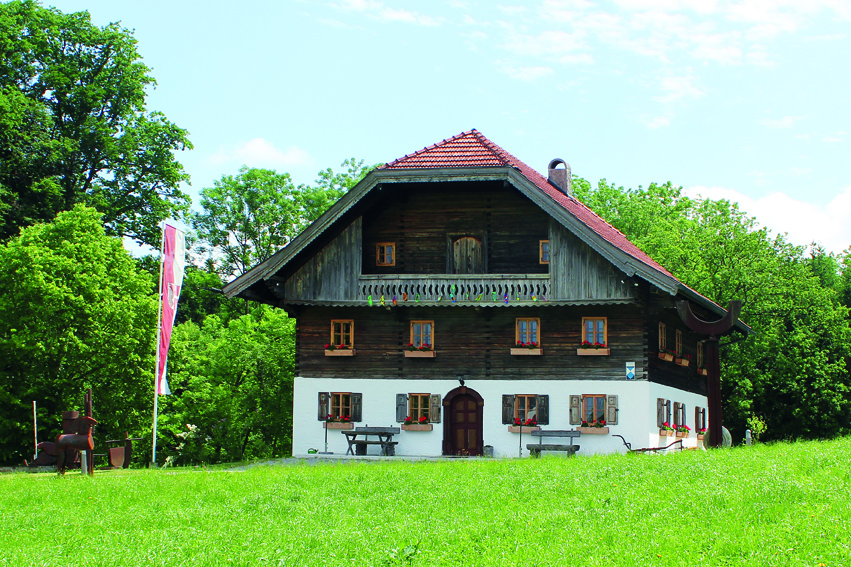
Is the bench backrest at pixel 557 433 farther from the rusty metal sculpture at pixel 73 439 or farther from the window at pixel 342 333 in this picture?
the rusty metal sculpture at pixel 73 439

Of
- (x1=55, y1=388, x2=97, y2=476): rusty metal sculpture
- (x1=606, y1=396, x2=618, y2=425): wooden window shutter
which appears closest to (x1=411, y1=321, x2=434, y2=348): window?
(x1=606, y1=396, x2=618, y2=425): wooden window shutter

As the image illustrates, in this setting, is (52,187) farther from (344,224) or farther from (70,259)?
(344,224)

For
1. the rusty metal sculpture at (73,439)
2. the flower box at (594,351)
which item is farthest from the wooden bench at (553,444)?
the rusty metal sculpture at (73,439)

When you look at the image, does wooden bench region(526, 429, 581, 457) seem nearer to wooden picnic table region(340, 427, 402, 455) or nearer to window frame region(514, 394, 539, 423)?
window frame region(514, 394, 539, 423)

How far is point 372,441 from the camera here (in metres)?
27.8

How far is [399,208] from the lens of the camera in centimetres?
2952

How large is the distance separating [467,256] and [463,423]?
4.84m

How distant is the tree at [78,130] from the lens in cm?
3794

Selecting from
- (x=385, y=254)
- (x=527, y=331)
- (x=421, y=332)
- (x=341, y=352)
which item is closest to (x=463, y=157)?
(x=385, y=254)

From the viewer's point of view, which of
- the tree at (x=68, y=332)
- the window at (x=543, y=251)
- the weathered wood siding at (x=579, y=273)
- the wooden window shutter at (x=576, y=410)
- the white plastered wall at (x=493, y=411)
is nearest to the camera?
the weathered wood siding at (x=579, y=273)

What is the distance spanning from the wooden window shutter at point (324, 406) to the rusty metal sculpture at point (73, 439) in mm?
8897

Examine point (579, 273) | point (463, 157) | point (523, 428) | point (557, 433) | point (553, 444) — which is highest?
point (463, 157)

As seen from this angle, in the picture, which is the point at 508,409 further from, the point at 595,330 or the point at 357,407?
the point at 357,407

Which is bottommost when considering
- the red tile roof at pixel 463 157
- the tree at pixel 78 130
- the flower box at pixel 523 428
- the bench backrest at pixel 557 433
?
the bench backrest at pixel 557 433
